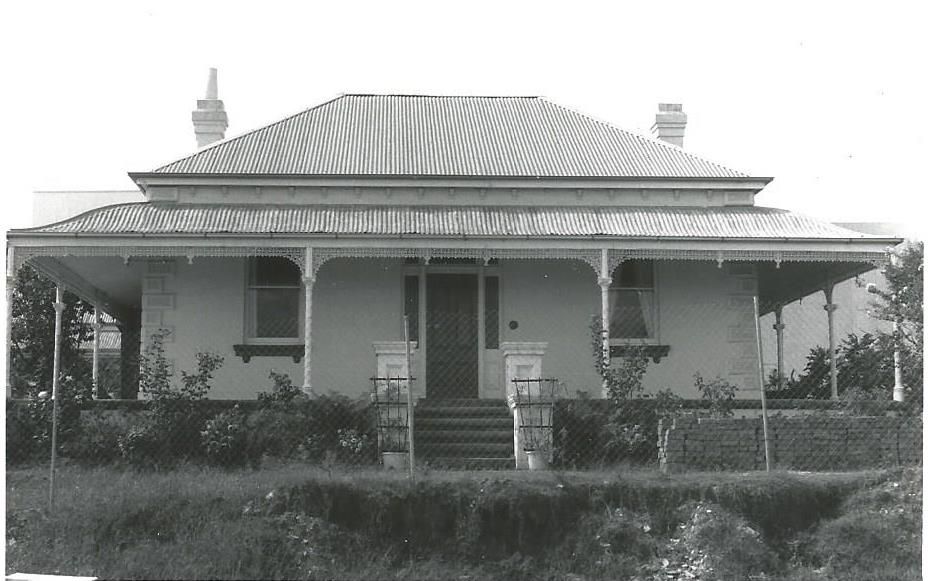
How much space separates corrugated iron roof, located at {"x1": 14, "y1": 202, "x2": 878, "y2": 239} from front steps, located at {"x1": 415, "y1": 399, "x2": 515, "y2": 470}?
2588mm

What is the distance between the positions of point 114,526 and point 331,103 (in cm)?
1417

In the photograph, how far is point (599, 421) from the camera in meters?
15.0

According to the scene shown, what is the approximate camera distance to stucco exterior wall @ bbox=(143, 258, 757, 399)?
19.0 metres

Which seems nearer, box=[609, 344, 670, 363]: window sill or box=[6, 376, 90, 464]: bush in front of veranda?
box=[6, 376, 90, 464]: bush in front of veranda

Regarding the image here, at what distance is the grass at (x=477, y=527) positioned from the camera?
1076 centimetres

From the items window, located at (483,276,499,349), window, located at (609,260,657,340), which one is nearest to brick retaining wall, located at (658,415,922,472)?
window, located at (609,260,657,340)

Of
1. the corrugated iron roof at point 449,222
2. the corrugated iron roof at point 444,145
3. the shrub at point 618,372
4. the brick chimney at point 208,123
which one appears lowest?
the shrub at point 618,372

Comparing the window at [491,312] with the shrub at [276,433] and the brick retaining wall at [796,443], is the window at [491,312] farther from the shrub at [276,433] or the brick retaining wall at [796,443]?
the brick retaining wall at [796,443]

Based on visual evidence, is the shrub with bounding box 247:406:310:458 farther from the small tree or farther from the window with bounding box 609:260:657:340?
the small tree

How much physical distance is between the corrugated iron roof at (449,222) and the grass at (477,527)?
6140mm

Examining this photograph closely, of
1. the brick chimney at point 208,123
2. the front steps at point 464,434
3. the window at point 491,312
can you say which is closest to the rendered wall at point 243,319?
the window at point 491,312

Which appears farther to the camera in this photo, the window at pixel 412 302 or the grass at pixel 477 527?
the window at pixel 412 302

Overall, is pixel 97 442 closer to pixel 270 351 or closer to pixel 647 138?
pixel 270 351

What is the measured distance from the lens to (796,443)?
45.1ft
